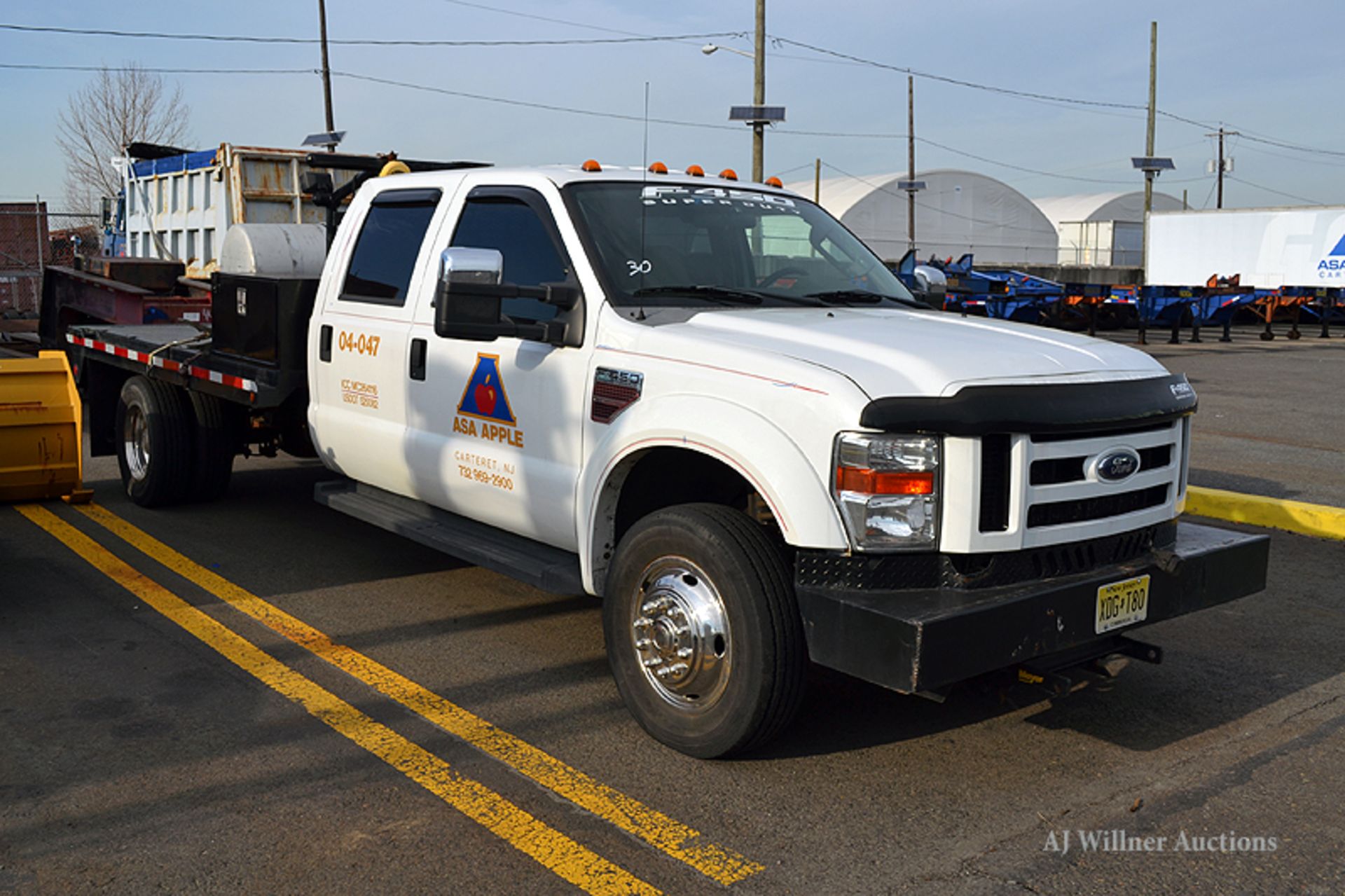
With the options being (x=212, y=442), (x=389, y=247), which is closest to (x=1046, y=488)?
(x=389, y=247)

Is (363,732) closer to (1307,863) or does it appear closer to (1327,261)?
(1307,863)

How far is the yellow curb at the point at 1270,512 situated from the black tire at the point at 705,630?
4285mm

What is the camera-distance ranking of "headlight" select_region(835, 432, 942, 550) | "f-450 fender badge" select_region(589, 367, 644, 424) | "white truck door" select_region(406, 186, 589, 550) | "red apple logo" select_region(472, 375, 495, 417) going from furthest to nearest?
1. "red apple logo" select_region(472, 375, 495, 417)
2. "white truck door" select_region(406, 186, 589, 550)
3. "f-450 fender badge" select_region(589, 367, 644, 424)
4. "headlight" select_region(835, 432, 942, 550)

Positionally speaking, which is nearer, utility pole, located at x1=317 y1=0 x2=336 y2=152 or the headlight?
the headlight

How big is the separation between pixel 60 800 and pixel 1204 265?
3609 cm

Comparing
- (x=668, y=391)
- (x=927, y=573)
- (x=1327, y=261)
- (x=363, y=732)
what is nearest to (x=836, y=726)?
(x=927, y=573)

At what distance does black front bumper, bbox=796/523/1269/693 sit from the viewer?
3469 millimetres

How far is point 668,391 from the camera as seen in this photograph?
13.8 ft

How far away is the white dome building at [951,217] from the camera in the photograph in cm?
5866

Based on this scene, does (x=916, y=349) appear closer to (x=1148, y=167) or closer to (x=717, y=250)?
(x=717, y=250)

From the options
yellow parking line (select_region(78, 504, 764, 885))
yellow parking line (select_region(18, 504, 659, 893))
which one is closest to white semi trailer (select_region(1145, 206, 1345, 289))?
yellow parking line (select_region(78, 504, 764, 885))

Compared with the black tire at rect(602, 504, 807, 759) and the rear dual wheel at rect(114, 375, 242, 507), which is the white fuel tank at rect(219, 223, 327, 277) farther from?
the black tire at rect(602, 504, 807, 759)

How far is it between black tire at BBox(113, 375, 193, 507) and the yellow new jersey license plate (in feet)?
Answer: 18.5

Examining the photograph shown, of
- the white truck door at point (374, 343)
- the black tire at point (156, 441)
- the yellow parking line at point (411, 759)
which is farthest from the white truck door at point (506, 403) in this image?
the black tire at point (156, 441)
